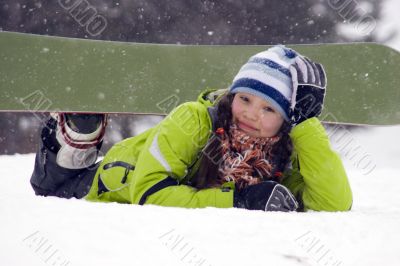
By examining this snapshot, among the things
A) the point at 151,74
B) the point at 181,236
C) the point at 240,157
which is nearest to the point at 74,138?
the point at 240,157

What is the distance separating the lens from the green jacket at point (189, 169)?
1850 mm

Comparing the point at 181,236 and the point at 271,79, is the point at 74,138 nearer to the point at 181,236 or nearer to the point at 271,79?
the point at 271,79

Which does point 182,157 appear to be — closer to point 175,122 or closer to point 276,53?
point 175,122

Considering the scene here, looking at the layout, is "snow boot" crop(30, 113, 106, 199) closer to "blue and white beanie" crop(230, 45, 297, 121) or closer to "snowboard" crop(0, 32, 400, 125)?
"snowboard" crop(0, 32, 400, 125)

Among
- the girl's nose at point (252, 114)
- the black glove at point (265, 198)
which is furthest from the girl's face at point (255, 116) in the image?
the black glove at point (265, 198)

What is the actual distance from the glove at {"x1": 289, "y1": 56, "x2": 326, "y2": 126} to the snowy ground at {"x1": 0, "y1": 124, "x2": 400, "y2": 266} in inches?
19.2

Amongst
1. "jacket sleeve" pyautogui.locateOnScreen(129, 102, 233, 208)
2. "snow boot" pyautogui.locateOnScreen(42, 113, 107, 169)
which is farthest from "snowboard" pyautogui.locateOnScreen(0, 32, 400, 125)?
"jacket sleeve" pyautogui.locateOnScreen(129, 102, 233, 208)

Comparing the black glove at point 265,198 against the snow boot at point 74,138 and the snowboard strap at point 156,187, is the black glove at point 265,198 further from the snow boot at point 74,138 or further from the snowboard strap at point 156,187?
the snow boot at point 74,138

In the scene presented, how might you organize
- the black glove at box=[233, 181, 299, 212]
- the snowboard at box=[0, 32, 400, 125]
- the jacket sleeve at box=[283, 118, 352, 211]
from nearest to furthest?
the black glove at box=[233, 181, 299, 212]
the jacket sleeve at box=[283, 118, 352, 211]
the snowboard at box=[0, 32, 400, 125]

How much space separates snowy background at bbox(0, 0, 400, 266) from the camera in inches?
44.5

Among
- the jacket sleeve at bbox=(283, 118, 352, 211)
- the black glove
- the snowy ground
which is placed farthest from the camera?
the jacket sleeve at bbox=(283, 118, 352, 211)

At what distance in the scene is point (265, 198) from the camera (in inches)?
71.6

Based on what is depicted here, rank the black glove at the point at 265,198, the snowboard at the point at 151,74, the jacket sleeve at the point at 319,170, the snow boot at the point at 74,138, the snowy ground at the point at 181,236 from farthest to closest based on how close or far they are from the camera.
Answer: the snowboard at the point at 151,74 < the snow boot at the point at 74,138 < the jacket sleeve at the point at 319,170 < the black glove at the point at 265,198 < the snowy ground at the point at 181,236

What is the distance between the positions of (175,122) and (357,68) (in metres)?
1.65
